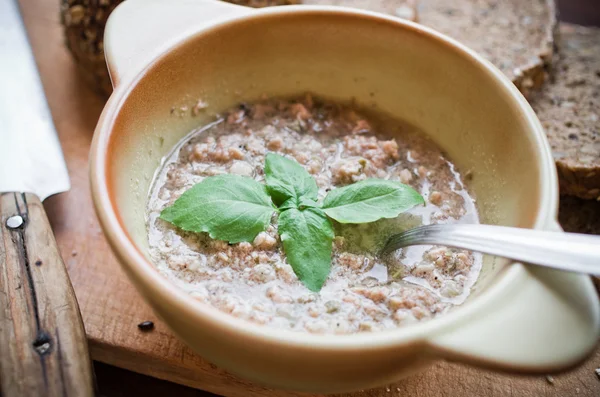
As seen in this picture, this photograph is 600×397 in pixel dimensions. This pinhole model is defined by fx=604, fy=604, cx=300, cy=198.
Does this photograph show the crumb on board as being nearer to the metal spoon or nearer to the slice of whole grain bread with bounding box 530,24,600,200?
the metal spoon

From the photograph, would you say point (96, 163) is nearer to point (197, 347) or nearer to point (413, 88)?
point (197, 347)

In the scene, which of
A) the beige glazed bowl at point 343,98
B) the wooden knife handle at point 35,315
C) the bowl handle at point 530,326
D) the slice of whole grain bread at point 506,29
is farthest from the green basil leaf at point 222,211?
the slice of whole grain bread at point 506,29

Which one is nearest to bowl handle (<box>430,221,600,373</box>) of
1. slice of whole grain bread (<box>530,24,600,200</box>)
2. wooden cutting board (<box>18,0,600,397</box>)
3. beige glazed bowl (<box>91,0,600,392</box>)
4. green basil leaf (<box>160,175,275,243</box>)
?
beige glazed bowl (<box>91,0,600,392</box>)

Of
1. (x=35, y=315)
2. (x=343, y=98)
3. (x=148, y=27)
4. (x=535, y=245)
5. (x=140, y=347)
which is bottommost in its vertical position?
(x=140, y=347)

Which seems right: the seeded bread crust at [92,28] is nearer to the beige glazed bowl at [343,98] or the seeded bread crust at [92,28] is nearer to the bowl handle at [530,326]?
the beige glazed bowl at [343,98]

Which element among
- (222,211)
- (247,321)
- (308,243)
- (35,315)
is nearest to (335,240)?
(308,243)

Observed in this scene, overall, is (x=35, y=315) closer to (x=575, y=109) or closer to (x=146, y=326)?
(x=146, y=326)
